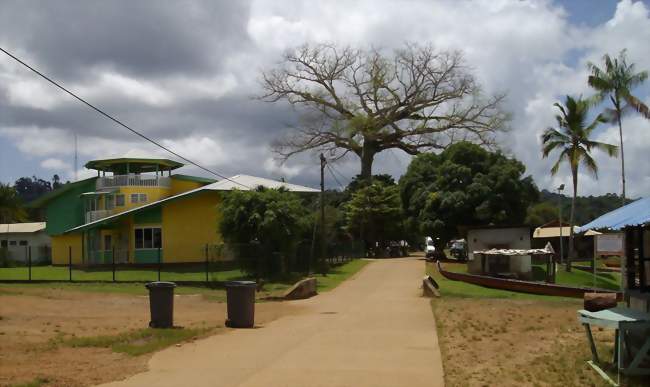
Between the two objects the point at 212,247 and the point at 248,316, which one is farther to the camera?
the point at 212,247

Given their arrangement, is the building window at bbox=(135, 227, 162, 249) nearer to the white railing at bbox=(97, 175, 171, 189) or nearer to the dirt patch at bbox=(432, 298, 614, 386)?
the white railing at bbox=(97, 175, 171, 189)

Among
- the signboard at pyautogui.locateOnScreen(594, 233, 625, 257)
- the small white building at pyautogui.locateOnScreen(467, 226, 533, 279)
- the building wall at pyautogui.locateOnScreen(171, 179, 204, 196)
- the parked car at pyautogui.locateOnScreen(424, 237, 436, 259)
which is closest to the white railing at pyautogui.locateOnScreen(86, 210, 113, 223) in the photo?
the building wall at pyautogui.locateOnScreen(171, 179, 204, 196)

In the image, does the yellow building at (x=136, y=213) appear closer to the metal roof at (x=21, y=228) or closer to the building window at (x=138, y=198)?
the building window at (x=138, y=198)

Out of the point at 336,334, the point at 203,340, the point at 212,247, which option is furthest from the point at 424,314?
the point at 212,247

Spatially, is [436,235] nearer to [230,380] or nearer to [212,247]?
[212,247]

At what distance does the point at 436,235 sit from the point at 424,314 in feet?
94.1

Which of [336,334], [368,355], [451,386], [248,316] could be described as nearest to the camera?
[451,386]

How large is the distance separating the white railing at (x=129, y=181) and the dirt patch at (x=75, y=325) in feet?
68.0

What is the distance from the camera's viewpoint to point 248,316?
16109 mm

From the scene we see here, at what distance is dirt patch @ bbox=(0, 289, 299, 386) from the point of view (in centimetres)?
998

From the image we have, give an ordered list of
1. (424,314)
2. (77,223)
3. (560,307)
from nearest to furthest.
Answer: (424,314), (560,307), (77,223)

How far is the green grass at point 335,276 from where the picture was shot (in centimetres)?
2974

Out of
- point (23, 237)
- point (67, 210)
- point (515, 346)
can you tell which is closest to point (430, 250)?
point (67, 210)

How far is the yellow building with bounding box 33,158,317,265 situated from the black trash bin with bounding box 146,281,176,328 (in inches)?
757
